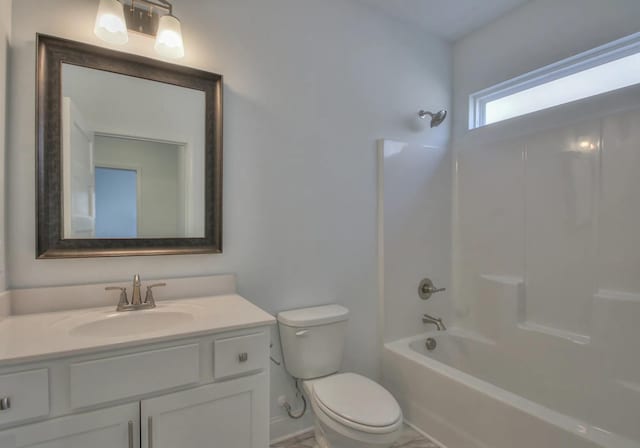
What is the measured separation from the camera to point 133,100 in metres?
1.55

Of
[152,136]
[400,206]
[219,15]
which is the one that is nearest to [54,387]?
[152,136]

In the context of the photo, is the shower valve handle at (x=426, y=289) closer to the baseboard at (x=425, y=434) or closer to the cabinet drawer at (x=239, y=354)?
the baseboard at (x=425, y=434)

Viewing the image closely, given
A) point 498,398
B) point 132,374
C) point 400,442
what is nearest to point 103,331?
point 132,374

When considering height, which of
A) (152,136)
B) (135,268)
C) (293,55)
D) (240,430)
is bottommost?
(240,430)

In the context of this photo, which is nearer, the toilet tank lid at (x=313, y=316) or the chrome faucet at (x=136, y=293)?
the chrome faucet at (x=136, y=293)

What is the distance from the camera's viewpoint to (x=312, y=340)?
1826mm

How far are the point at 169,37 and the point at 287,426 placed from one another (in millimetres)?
2108

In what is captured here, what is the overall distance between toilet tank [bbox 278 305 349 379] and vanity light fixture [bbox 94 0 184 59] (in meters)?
1.43

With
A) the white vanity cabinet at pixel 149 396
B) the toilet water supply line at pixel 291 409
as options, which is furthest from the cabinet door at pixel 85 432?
the toilet water supply line at pixel 291 409

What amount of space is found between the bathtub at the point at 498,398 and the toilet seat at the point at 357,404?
0.43 m

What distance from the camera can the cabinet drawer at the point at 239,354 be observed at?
1.24 meters

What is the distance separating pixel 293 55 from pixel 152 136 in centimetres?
92

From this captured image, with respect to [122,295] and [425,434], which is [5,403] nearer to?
[122,295]

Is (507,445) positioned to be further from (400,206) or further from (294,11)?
(294,11)
